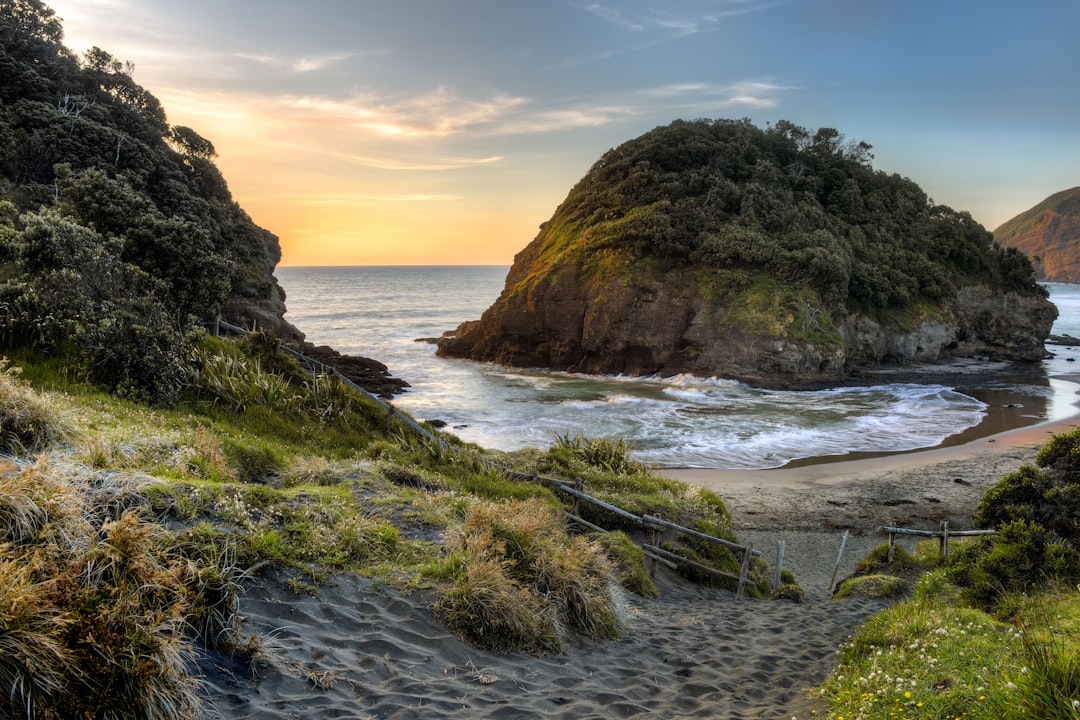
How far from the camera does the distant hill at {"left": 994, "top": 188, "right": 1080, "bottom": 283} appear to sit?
16888cm

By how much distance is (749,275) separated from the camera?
43.2 metres

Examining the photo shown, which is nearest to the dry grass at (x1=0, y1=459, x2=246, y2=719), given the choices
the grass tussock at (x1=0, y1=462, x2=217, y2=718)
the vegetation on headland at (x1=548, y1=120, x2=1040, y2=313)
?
the grass tussock at (x1=0, y1=462, x2=217, y2=718)

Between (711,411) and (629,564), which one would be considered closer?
(629,564)

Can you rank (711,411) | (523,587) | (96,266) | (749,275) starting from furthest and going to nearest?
(749,275), (711,411), (96,266), (523,587)

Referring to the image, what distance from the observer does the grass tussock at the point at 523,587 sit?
18.6 ft

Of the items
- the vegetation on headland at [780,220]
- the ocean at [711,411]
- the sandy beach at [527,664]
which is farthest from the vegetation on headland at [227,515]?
the vegetation on headland at [780,220]

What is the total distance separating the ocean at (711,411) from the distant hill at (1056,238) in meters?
159

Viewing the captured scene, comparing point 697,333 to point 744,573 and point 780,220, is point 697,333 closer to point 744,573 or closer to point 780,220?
point 780,220

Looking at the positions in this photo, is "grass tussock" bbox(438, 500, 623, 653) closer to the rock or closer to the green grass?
the green grass

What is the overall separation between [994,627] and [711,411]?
89.1 ft

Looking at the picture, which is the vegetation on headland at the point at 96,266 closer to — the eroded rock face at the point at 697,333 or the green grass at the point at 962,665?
the green grass at the point at 962,665

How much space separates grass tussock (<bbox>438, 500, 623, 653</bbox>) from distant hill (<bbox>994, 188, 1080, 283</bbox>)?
20872 centimetres

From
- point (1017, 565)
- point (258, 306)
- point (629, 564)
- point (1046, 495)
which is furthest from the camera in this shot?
point (258, 306)

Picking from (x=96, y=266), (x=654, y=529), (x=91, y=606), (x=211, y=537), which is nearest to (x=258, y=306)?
(x=96, y=266)
